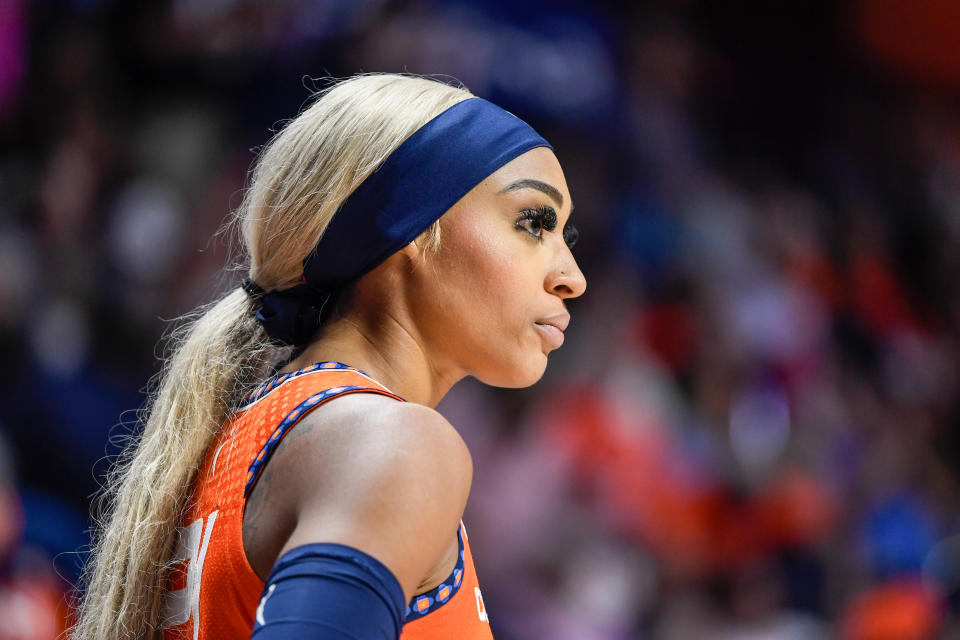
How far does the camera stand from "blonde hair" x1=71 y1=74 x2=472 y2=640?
138 centimetres

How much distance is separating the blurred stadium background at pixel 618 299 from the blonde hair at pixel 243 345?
1961mm

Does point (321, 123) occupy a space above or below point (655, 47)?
above

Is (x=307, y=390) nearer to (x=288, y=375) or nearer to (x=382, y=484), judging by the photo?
(x=288, y=375)

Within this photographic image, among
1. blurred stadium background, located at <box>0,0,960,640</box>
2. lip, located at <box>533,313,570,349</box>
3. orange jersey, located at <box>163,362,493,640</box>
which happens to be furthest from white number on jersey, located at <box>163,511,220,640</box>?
blurred stadium background, located at <box>0,0,960,640</box>

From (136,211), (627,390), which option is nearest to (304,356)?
(136,211)

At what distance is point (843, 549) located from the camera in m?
4.61

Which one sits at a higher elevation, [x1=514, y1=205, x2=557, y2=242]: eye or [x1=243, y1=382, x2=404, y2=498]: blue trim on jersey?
[x1=514, y1=205, x2=557, y2=242]: eye

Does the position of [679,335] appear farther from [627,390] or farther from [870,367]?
[870,367]

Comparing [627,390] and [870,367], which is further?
[870,367]

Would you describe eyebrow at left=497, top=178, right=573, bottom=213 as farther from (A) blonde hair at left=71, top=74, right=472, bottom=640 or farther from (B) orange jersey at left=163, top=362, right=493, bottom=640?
(B) orange jersey at left=163, top=362, right=493, bottom=640

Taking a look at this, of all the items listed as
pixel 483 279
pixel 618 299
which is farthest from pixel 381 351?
pixel 618 299

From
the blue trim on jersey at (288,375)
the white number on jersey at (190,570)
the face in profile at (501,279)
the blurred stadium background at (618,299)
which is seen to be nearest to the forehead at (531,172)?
the face in profile at (501,279)

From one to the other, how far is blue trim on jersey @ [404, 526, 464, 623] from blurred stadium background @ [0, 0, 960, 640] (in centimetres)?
245

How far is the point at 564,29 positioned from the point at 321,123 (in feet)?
13.1
